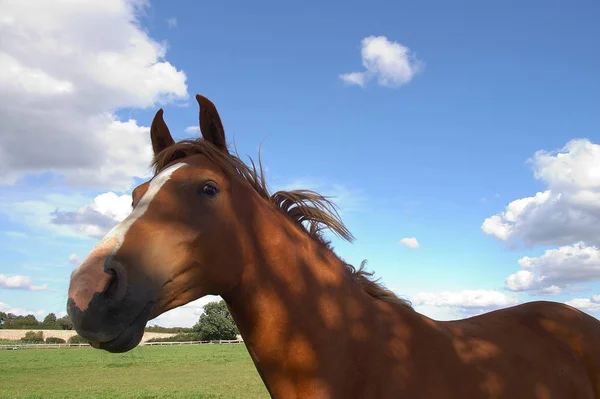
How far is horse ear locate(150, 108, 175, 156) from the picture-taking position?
10.8 ft

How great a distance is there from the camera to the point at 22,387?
20031 mm

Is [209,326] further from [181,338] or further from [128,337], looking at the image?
[128,337]

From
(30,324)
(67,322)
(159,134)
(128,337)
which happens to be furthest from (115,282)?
(30,324)

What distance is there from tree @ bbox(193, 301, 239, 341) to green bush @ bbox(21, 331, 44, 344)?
69.9ft

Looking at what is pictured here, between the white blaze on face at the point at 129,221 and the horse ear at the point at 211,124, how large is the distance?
13.1 inches

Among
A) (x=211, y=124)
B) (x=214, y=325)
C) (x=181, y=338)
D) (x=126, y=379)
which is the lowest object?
(x=126, y=379)

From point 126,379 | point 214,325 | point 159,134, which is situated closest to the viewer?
point 159,134

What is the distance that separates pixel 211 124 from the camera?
9.98 ft

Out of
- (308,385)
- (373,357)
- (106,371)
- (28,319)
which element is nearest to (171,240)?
(308,385)

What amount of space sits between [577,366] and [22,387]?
22.8m

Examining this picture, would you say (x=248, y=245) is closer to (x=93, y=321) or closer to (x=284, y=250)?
(x=284, y=250)

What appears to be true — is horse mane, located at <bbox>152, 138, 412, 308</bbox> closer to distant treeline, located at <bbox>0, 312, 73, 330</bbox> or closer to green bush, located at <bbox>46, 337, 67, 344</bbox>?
green bush, located at <bbox>46, 337, 67, 344</bbox>

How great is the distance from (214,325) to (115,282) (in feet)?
236

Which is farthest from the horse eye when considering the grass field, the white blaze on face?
the grass field
